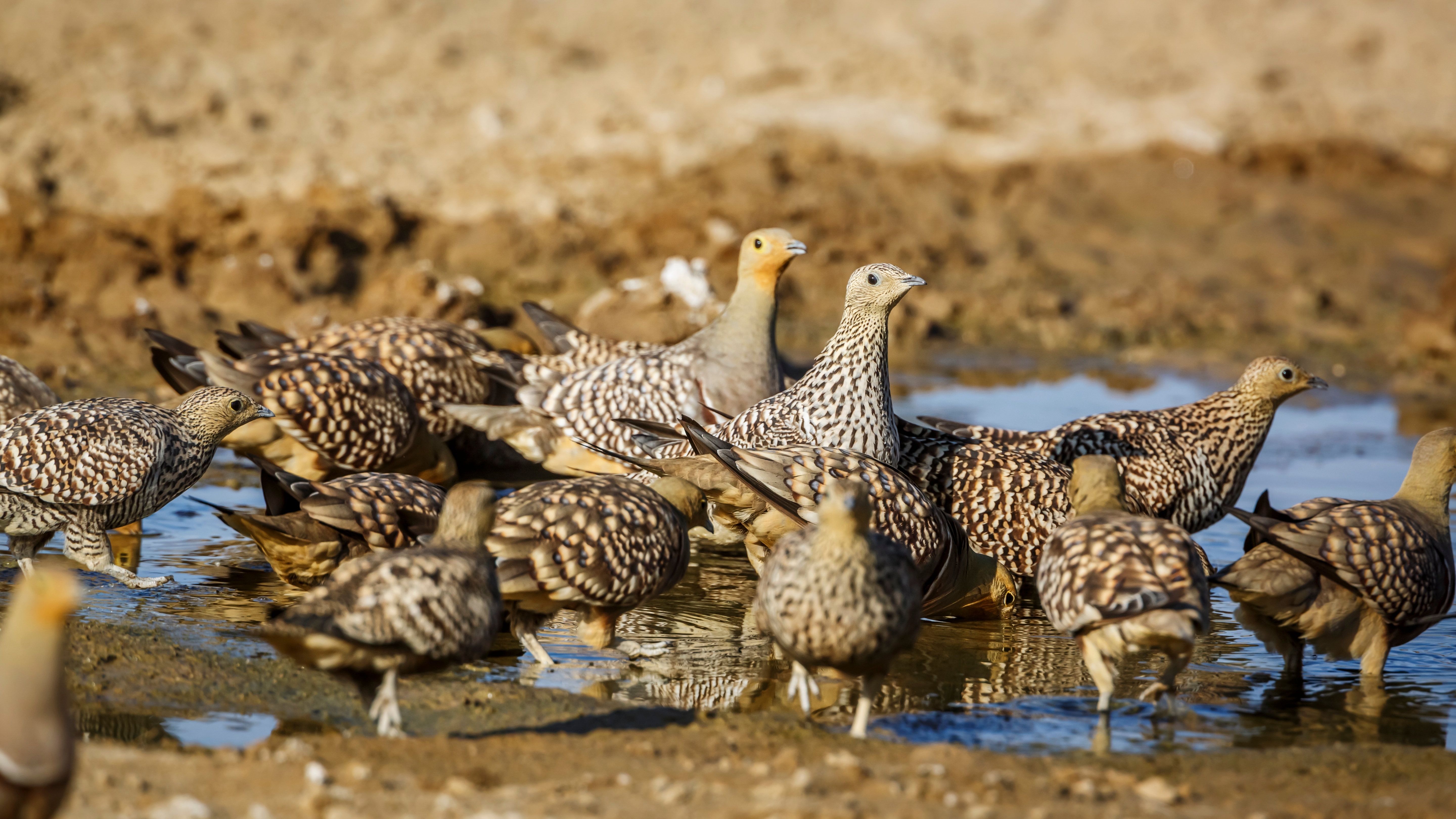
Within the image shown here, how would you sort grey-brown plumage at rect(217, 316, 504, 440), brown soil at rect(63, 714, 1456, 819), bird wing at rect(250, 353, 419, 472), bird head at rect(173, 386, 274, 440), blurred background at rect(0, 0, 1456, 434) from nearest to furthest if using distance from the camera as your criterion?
brown soil at rect(63, 714, 1456, 819) → bird head at rect(173, 386, 274, 440) → bird wing at rect(250, 353, 419, 472) → grey-brown plumage at rect(217, 316, 504, 440) → blurred background at rect(0, 0, 1456, 434)

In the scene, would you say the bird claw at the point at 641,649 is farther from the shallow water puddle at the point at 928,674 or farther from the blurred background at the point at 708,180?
the blurred background at the point at 708,180

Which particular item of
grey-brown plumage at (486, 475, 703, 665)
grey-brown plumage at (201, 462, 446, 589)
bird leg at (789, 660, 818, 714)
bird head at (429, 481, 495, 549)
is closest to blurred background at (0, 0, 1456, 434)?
grey-brown plumage at (201, 462, 446, 589)

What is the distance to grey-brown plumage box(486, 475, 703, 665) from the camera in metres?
5.48

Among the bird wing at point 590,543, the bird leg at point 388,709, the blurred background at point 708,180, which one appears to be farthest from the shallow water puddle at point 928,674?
the blurred background at point 708,180

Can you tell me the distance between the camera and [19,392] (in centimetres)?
708

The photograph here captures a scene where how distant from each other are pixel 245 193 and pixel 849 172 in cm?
668

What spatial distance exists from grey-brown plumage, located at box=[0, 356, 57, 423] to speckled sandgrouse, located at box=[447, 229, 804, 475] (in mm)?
2202

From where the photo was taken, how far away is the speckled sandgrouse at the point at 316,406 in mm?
7742

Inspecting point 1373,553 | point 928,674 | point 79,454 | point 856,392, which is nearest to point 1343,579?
point 1373,553

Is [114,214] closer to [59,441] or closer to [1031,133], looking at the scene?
[59,441]

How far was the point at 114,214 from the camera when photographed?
43.6 ft

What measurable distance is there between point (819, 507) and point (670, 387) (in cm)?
237

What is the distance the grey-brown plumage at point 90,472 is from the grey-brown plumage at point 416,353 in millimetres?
2294

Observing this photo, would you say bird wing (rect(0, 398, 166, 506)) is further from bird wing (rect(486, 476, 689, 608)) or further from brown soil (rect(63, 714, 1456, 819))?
brown soil (rect(63, 714, 1456, 819))
